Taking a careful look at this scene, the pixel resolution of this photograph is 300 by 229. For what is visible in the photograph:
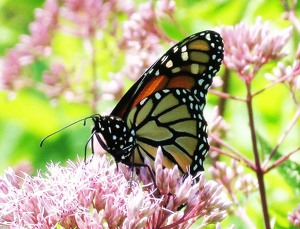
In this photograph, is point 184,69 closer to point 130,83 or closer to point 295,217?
point 295,217

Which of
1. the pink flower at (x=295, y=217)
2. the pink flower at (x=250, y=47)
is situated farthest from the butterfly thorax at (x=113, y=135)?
the pink flower at (x=295, y=217)

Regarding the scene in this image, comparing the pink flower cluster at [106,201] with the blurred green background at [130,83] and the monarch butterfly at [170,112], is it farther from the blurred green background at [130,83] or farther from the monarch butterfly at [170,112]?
the blurred green background at [130,83]

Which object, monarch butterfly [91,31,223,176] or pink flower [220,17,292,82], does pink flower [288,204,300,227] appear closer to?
monarch butterfly [91,31,223,176]

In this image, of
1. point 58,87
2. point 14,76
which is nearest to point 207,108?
point 58,87

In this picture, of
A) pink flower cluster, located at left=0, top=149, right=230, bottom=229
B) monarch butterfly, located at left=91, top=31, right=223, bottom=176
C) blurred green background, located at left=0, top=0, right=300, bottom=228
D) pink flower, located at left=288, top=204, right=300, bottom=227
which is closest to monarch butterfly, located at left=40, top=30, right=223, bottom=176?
monarch butterfly, located at left=91, top=31, right=223, bottom=176

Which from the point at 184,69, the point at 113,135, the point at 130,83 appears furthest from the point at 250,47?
the point at 130,83

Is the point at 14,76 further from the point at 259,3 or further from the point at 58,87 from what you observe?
the point at 259,3
